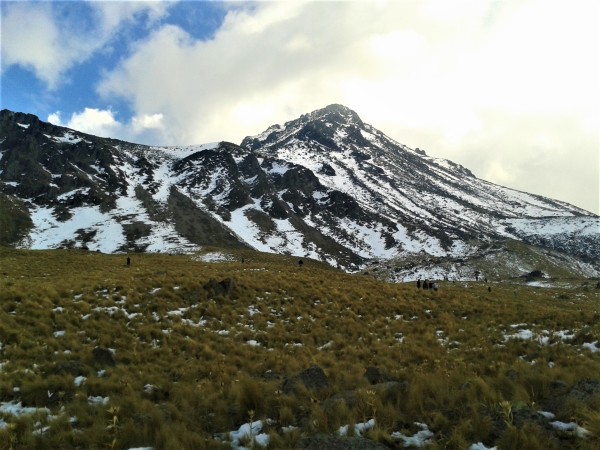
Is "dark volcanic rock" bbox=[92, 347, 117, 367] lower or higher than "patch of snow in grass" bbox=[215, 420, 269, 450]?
higher

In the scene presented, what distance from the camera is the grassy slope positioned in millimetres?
7410

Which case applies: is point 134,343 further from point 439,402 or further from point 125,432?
point 439,402

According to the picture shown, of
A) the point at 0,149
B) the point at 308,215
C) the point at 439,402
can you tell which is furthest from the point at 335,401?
the point at 0,149

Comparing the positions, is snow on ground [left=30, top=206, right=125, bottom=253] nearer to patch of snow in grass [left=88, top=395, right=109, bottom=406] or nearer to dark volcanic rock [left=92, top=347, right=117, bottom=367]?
dark volcanic rock [left=92, top=347, right=117, bottom=367]

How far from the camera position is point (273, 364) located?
42.0ft

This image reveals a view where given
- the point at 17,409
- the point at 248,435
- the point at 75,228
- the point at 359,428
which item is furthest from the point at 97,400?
the point at 75,228

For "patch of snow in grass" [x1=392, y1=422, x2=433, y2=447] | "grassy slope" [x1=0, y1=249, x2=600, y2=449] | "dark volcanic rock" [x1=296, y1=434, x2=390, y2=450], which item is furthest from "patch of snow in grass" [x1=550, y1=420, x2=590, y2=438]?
"dark volcanic rock" [x1=296, y1=434, x2=390, y2=450]

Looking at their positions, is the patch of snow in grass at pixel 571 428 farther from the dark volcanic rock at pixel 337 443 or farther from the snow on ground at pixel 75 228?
the snow on ground at pixel 75 228

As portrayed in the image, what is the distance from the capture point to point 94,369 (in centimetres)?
1156

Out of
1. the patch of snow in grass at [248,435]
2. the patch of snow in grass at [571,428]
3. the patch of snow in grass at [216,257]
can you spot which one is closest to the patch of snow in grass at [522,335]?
the patch of snow in grass at [571,428]

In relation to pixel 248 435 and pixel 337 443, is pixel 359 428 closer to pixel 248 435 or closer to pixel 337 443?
pixel 337 443

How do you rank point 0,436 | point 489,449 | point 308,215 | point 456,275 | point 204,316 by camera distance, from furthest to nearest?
point 308,215 → point 456,275 → point 204,316 → point 0,436 → point 489,449

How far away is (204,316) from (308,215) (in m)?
173

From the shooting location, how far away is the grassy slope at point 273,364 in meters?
7.41
